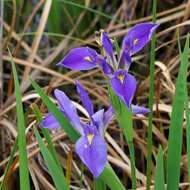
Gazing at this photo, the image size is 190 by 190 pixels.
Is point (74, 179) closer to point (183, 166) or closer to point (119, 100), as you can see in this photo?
point (183, 166)

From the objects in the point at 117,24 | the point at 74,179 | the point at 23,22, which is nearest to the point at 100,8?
the point at 117,24

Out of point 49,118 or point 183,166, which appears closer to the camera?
point 49,118

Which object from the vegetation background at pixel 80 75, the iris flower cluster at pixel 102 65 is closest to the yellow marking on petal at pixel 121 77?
the iris flower cluster at pixel 102 65

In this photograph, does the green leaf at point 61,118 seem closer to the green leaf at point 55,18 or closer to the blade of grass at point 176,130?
the blade of grass at point 176,130

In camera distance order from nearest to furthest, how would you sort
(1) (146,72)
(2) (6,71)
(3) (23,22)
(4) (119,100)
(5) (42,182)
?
(4) (119,100) < (5) (42,182) < (1) (146,72) < (2) (6,71) < (3) (23,22)

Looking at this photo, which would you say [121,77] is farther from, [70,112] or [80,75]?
[80,75]

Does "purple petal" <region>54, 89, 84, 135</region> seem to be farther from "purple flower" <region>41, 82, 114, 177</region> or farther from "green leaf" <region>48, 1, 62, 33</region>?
"green leaf" <region>48, 1, 62, 33</region>

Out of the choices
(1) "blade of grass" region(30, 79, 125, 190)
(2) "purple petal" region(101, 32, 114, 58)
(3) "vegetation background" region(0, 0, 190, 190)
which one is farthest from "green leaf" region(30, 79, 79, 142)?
(3) "vegetation background" region(0, 0, 190, 190)
